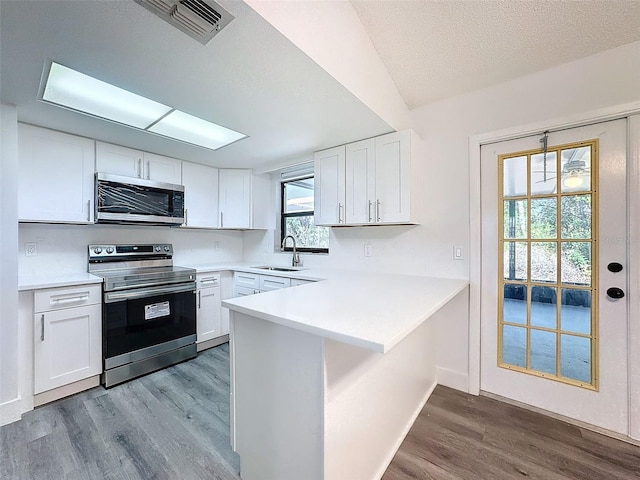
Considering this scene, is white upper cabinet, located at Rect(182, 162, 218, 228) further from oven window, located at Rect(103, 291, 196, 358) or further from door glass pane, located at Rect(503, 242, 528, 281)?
door glass pane, located at Rect(503, 242, 528, 281)

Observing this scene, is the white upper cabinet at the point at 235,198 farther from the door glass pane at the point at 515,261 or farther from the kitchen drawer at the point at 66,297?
the door glass pane at the point at 515,261

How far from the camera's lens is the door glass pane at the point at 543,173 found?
6.39 ft

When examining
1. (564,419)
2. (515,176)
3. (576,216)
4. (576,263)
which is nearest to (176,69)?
(515,176)

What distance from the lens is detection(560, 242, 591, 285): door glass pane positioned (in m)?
1.85

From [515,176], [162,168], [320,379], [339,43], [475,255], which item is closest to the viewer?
[320,379]

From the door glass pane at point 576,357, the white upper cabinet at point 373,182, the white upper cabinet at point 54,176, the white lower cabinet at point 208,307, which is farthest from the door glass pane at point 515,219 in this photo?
the white upper cabinet at point 54,176

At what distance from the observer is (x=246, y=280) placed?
3.12 metres

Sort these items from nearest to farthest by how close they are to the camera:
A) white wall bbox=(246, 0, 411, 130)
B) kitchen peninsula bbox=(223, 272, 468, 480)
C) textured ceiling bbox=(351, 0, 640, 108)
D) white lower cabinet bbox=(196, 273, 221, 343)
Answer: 1. kitchen peninsula bbox=(223, 272, 468, 480)
2. white wall bbox=(246, 0, 411, 130)
3. textured ceiling bbox=(351, 0, 640, 108)
4. white lower cabinet bbox=(196, 273, 221, 343)

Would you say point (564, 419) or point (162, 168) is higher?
point (162, 168)

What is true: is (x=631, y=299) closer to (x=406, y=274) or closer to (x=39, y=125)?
(x=406, y=274)

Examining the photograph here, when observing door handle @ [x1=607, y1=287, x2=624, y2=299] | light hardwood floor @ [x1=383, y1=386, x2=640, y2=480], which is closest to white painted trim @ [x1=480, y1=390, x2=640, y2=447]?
light hardwood floor @ [x1=383, y1=386, x2=640, y2=480]

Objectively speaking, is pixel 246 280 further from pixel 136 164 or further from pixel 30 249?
pixel 30 249

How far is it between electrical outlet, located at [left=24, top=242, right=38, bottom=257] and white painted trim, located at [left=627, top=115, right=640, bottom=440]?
Answer: 14.5 ft

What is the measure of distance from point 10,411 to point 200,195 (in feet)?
7.58
